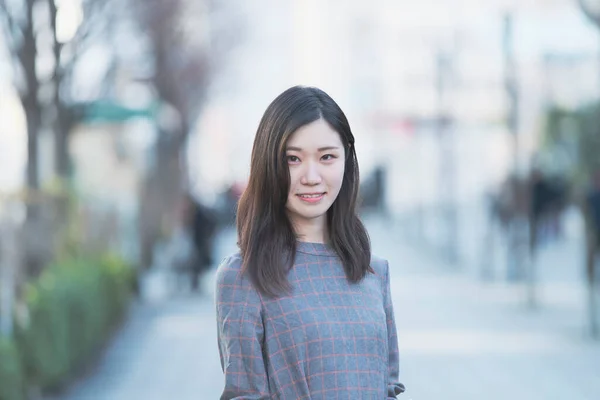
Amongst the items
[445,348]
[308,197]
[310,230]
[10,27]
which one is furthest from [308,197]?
[10,27]

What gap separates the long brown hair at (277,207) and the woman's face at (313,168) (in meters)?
0.02

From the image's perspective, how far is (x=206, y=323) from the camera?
14859 mm

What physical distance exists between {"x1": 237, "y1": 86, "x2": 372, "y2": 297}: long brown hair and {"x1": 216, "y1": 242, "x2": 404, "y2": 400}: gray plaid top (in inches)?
1.5

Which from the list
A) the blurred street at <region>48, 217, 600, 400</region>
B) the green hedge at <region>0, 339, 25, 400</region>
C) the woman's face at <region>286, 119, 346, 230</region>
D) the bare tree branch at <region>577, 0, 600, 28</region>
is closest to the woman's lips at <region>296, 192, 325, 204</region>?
the woman's face at <region>286, 119, 346, 230</region>

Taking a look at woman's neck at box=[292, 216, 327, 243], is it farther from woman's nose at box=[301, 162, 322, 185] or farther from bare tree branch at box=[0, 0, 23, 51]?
bare tree branch at box=[0, 0, 23, 51]

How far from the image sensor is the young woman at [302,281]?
280cm

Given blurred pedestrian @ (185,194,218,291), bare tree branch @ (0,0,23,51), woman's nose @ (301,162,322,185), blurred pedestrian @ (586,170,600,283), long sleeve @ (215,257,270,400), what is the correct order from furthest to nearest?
blurred pedestrian @ (185,194,218,291) < blurred pedestrian @ (586,170,600,283) < bare tree branch @ (0,0,23,51) < woman's nose @ (301,162,322,185) < long sleeve @ (215,257,270,400)

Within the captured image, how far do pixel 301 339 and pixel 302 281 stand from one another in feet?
0.49

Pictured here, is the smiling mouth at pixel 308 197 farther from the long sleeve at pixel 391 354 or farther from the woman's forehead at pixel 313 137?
the long sleeve at pixel 391 354

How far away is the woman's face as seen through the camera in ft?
9.48

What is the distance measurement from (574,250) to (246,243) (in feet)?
77.5

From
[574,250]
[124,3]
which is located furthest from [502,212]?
[124,3]

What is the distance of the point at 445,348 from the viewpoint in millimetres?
12062

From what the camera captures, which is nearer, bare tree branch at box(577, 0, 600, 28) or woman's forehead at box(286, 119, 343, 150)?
woman's forehead at box(286, 119, 343, 150)
